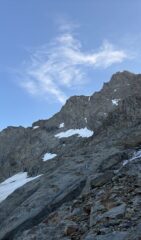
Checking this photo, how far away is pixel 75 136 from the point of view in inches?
3954

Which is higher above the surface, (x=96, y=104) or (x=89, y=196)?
(x=96, y=104)

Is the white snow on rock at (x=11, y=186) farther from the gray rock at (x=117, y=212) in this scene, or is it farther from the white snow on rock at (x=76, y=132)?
the white snow on rock at (x=76, y=132)

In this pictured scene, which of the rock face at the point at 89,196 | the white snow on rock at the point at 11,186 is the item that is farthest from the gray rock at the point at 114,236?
the white snow on rock at the point at 11,186

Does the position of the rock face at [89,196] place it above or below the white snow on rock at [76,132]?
below

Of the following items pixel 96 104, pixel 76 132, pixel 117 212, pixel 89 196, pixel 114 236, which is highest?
pixel 96 104

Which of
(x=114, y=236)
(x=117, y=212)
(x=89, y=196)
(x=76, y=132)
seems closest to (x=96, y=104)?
(x=76, y=132)

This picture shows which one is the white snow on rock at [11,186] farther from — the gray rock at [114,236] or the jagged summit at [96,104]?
the jagged summit at [96,104]

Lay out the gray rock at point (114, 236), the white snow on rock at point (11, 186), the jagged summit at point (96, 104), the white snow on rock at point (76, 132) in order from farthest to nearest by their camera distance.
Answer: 1. the jagged summit at point (96, 104)
2. the white snow on rock at point (76, 132)
3. the white snow on rock at point (11, 186)
4. the gray rock at point (114, 236)

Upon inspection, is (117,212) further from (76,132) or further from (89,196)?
(76,132)

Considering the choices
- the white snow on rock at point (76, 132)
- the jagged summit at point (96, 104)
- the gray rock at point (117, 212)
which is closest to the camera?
the gray rock at point (117, 212)

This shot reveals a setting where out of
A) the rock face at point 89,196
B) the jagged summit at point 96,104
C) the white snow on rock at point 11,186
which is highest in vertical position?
the jagged summit at point 96,104

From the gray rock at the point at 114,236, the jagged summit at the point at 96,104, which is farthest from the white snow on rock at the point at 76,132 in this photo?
the gray rock at the point at 114,236

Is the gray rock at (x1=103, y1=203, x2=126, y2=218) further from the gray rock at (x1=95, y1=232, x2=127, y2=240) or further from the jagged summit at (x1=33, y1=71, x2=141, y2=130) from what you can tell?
the jagged summit at (x1=33, y1=71, x2=141, y2=130)

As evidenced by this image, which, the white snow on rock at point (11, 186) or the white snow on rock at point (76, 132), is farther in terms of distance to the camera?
the white snow on rock at point (76, 132)
